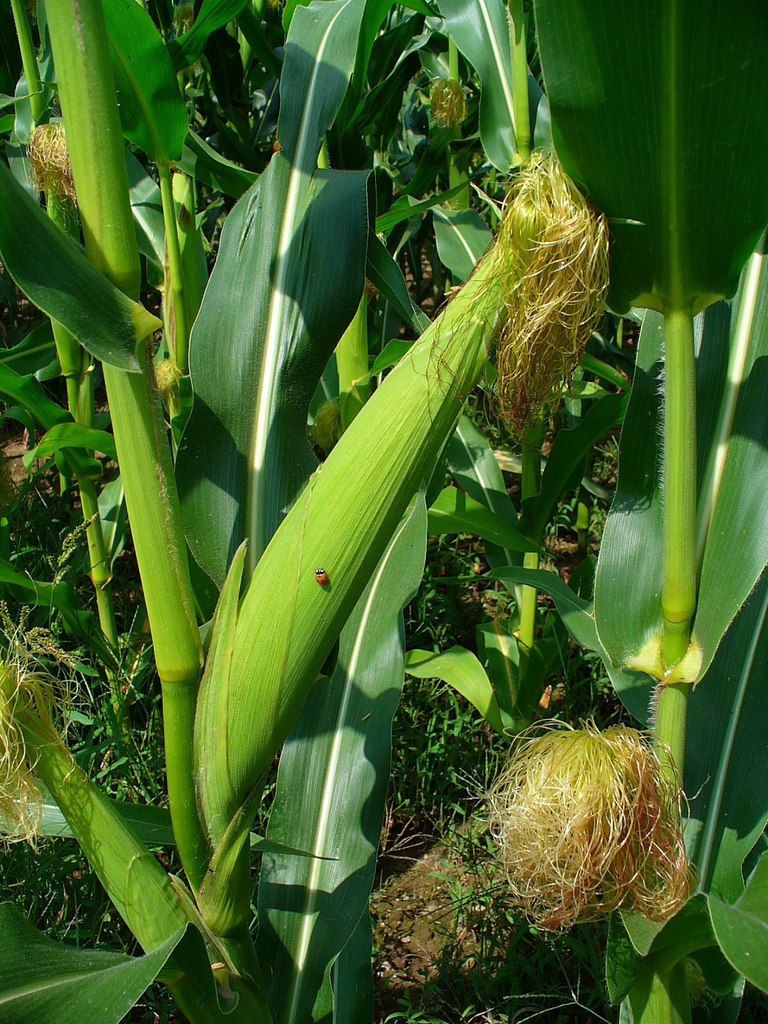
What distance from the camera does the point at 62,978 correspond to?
90 centimetres

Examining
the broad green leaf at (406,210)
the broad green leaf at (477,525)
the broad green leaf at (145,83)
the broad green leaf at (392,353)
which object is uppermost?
the broad green leaf at (145,83)

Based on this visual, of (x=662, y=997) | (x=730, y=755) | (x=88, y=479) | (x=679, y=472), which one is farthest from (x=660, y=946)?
(x=88, y=479)

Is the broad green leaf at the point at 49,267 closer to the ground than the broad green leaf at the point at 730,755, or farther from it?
farther from it

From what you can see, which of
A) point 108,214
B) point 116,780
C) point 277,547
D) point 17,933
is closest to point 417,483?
point 277,547

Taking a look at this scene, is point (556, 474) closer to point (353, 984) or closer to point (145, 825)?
point (353, 984)

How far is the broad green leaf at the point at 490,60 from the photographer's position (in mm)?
2004

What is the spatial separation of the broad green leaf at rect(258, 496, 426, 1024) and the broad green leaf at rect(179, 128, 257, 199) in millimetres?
957

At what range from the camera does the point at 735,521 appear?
1.03 metres

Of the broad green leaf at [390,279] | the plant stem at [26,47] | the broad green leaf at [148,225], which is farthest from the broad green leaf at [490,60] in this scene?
the plant stem at [26,47]

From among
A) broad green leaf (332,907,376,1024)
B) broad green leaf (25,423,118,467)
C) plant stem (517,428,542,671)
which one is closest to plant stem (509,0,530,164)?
plant stem (517,428,542,671)

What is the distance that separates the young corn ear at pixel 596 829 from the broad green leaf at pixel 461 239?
177 centimetres

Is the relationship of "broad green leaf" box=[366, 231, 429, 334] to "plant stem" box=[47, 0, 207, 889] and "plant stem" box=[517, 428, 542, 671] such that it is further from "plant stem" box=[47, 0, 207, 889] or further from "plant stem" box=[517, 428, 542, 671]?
"plant stem" box=[517, 428, 542, 671]

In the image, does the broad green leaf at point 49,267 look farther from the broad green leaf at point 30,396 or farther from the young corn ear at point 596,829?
the broad green leaf at point 30,396

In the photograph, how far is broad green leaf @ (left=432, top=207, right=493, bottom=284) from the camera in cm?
242
